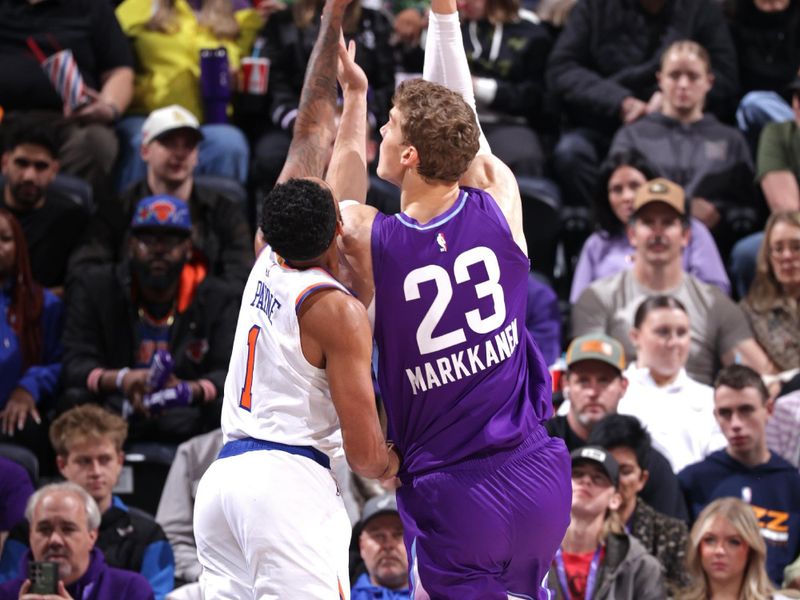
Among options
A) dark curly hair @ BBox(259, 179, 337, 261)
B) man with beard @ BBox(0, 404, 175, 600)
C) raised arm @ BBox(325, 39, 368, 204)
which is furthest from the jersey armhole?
man with beard @ BBox(0, 404, 175, 600)

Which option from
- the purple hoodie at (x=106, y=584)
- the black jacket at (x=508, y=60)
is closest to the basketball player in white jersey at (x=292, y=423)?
the purple hoodie at (x=106, y=584)

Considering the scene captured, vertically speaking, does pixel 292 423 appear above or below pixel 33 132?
above

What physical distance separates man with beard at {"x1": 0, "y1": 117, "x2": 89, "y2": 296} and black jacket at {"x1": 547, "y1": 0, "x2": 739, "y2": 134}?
373cm

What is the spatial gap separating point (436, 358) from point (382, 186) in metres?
4.71

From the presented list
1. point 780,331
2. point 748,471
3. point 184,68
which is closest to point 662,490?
point 748,471

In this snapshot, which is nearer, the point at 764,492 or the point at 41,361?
the point at 764,492

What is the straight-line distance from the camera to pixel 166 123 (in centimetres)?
899

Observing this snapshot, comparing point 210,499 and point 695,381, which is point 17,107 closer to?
point 695,381

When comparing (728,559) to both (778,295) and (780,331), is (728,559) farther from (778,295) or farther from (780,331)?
(778,295)

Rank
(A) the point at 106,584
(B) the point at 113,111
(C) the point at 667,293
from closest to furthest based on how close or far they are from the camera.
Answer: (A) the point at 106,584 → (C) the point at 667,293 → (B) the point at 113,111

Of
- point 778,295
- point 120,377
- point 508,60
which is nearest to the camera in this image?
point 120,377

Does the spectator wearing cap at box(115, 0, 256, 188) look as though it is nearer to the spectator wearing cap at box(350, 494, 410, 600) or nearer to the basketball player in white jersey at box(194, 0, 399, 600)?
the spectator wearing cap at box(350, 494, 410, 600)

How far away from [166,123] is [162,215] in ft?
2.96

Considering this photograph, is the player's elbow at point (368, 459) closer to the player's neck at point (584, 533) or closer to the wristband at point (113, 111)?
the player's neck at point (584, 533)
